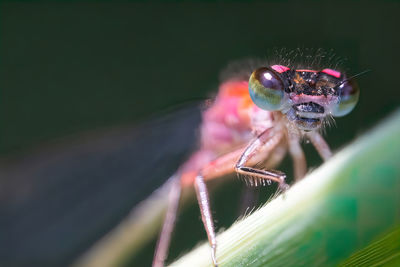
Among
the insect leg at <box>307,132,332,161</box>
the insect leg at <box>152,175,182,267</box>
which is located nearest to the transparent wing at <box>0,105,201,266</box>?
the insect leg at <box>152,175,182,267</box>

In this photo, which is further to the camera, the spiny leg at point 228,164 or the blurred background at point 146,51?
the blurred background at point 146,51

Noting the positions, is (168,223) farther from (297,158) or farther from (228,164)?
(297,158)

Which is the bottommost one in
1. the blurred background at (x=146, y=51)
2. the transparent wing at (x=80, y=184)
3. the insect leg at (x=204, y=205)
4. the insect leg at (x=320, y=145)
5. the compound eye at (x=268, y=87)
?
the insect leg at (x=204, y=205)

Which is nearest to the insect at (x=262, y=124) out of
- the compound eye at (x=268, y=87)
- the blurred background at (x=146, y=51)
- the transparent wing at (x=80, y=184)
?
the compound eye at (x=268, y=87)

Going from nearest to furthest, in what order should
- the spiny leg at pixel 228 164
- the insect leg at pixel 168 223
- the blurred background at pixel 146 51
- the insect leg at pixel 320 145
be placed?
1. the spiny leg at pixel 228 164
2. the insect leg at pixel 168 223
3. the insect leg at pixel 320 145
4. the blurred background at pixel 146 51

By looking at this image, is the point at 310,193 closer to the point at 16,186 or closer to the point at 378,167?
the point at 378,167

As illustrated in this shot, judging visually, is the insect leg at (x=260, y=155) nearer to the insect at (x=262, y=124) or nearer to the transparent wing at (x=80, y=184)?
the insect at (x=262, y=124)

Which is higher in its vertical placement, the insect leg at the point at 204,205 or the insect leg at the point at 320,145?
the insect leg at the point at 320,145

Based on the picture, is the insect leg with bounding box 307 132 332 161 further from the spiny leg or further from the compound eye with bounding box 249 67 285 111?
the compound eye with bounding box 249 67 285 111
